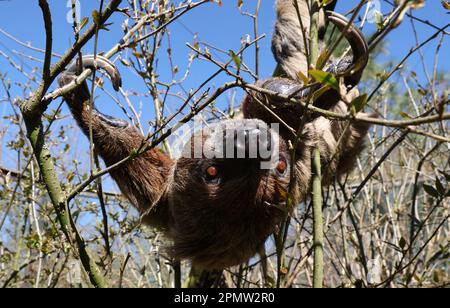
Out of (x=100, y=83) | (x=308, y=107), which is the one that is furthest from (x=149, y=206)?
(x=308, y=107)

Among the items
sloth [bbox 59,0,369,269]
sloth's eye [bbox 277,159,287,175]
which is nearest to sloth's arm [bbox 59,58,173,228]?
sloth [bbox 59,0,369,269]

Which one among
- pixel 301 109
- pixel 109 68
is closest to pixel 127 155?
pixel 109 68

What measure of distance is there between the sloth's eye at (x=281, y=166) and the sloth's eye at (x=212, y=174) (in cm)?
65

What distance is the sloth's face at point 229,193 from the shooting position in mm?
4770

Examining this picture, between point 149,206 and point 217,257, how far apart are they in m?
1.01

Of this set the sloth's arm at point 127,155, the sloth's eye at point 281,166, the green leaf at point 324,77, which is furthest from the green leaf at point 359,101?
the sloth's arm at point 127,155

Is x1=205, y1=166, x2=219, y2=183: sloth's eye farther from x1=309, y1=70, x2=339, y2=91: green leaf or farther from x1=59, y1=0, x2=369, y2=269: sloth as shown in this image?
x1=309, y1=70, x2=339, y2=91: green leaf

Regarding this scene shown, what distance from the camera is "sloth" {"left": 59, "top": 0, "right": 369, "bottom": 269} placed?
485cm

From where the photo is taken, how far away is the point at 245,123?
4.72 metres

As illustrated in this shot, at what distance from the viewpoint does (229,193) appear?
5.02 meters

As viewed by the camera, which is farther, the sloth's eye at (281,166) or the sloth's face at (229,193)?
the sloth's eye at (281,166)

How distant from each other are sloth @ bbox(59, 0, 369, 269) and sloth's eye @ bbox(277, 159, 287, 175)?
1cm

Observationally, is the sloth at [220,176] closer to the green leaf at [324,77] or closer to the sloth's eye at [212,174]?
the sloth's eye at [212,174]
